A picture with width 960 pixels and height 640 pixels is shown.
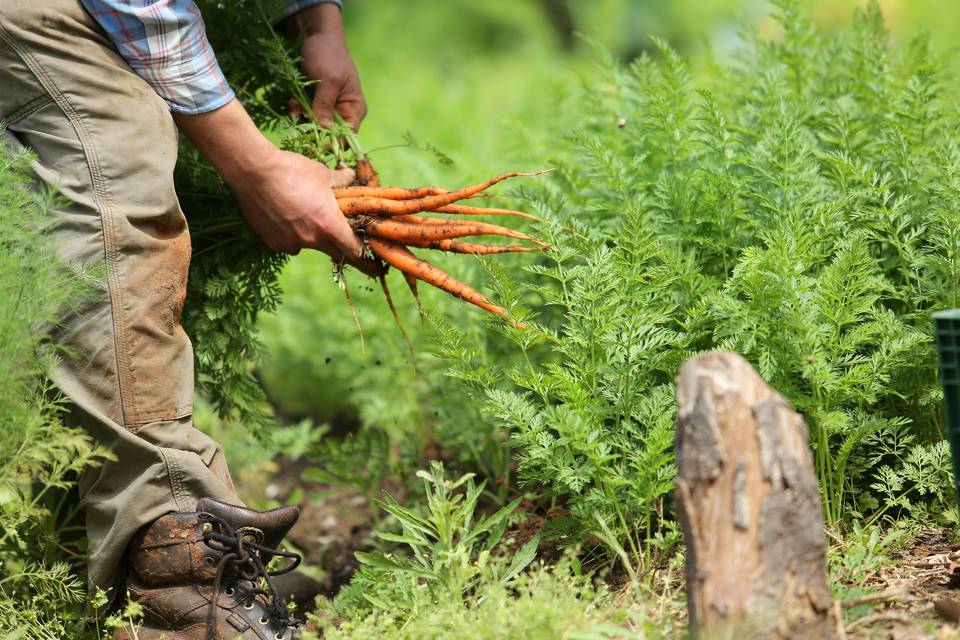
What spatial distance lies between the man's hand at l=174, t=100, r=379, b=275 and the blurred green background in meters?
0.35

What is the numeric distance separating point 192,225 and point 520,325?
3.58 feet

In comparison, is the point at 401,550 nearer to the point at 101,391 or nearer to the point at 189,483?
the point at 189,483

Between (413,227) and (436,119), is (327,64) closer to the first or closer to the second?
(413,227)

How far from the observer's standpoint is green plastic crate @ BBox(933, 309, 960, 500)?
187 cm

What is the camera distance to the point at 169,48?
7.55 ft

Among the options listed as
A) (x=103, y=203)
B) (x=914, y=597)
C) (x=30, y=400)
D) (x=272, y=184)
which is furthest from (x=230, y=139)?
(x=914, y=597)

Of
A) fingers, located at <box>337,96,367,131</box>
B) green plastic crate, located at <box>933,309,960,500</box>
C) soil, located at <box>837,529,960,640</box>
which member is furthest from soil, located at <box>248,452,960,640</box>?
fingers, located at <box>337,96,367,131</box>

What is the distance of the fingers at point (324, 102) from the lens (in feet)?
9.50

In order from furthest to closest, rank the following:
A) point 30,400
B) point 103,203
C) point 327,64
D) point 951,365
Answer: point 327,64
point 103,203
point 30,400
point 951,365

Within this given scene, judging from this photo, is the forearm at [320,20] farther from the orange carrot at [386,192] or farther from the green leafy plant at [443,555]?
the green leafy plant at [443,555]

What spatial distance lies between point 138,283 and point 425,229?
0.79m

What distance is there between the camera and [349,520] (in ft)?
12.8

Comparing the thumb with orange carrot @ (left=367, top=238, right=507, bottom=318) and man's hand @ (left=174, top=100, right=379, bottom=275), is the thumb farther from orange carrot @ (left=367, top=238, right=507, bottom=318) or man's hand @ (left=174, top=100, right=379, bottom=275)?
orange carrot @ (left=367, top=238, right=507, bottom=318)

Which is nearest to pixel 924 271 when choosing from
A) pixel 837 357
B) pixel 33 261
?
pixel 837 357
